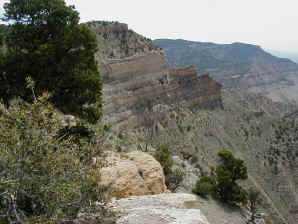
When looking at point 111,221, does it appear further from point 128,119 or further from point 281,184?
point 281,184

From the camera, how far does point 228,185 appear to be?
64.2 ft

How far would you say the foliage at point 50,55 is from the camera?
11289 mm

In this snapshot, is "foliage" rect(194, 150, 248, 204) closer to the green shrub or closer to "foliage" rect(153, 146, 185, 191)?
the green shrub

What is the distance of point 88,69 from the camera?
41.2 ft

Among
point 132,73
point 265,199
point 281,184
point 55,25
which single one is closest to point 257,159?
point 281,184

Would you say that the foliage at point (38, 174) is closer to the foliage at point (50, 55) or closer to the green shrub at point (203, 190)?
the foliage at point (50, 55)

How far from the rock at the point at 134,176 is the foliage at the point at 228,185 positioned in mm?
8119

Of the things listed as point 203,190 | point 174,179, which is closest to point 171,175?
point 174,179

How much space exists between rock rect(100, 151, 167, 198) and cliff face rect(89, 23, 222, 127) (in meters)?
22.4

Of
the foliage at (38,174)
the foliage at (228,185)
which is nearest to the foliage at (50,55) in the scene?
the foliage at (38,174)

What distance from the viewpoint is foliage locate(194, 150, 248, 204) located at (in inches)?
758

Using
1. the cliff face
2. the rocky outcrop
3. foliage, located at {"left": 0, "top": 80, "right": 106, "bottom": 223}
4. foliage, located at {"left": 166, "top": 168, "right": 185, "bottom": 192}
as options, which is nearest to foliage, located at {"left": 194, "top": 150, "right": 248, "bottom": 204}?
foliage, located at {"left": 166, "top": 168, "right": 185, "bottom": 192}

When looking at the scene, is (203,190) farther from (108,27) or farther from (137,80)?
(108,27)

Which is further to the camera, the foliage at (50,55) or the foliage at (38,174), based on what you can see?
the foliage at (50,55)
